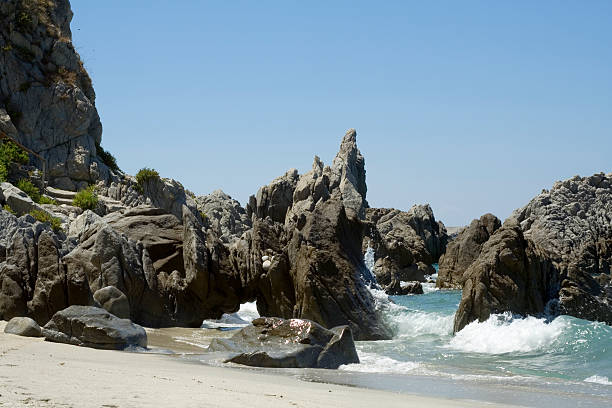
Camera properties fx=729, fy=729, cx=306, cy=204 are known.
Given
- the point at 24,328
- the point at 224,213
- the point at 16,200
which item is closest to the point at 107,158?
the point at 224,213

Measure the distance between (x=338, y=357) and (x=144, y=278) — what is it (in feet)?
24.8

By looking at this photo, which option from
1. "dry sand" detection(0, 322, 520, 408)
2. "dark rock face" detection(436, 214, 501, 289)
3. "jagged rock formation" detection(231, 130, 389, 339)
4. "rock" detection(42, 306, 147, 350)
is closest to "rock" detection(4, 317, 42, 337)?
"rock" detection(42, 306, 147, 350)

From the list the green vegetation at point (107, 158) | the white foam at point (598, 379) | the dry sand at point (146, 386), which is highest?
the green vegetation at point (107, 158)

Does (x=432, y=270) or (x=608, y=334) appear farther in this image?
(x=432, y=270)

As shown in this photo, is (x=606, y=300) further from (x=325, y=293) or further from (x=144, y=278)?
(x=144, y=278)

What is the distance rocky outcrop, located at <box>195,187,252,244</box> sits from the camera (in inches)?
2525

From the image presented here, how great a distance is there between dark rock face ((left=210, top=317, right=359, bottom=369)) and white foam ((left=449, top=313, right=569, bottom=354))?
512 centimetres

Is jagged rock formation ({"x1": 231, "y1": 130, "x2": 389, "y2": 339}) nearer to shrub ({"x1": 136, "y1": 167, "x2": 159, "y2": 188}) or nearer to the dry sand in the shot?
the dry sand

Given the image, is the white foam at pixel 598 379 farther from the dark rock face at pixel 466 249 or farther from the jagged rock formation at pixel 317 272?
the dark rock face at pixel 466 249

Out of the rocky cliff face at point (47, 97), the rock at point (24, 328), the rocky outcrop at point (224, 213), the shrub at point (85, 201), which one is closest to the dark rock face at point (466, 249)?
the rocky outcrop at point (224, 213)

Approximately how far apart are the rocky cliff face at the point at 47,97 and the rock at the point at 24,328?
3266cm

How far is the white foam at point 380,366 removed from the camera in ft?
45.1

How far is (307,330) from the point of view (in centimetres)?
1403

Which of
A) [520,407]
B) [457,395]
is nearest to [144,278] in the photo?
[457,395]
